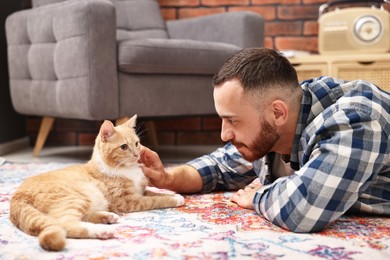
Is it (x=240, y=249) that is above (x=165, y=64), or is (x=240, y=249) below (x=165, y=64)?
below

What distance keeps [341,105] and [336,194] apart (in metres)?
0.21

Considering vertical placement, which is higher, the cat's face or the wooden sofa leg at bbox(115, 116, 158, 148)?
the cat's face

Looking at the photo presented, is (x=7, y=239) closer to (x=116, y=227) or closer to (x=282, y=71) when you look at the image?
(x=116, y=227)

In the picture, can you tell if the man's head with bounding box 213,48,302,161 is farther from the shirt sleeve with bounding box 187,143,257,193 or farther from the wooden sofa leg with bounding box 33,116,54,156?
the wooden sofa leg with bounding box 33,116,54,156

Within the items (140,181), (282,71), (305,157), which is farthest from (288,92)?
(140,181)

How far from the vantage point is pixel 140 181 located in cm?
129

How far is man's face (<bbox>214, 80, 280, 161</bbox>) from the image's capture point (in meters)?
1.06

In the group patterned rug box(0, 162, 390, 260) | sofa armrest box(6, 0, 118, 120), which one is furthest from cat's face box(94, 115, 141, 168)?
sofa armrest box(6, 0, 118, 120)

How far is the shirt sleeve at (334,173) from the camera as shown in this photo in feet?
3.12

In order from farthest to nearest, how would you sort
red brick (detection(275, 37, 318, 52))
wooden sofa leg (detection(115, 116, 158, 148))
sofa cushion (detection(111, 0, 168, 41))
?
red brick (detection(275, 37, 318, 52)) → wooden sofa leg (detection(115, 116, 158, 148)) → sofa cushion (detection(111, 0, 168, 41))

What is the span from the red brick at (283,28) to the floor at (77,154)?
2.69 feet

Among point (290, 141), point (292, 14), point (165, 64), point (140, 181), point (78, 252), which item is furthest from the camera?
point (292, 14)

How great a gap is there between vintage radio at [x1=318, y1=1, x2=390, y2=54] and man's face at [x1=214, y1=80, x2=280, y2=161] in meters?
1.56

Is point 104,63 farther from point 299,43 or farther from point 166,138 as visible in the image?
point 299,43
